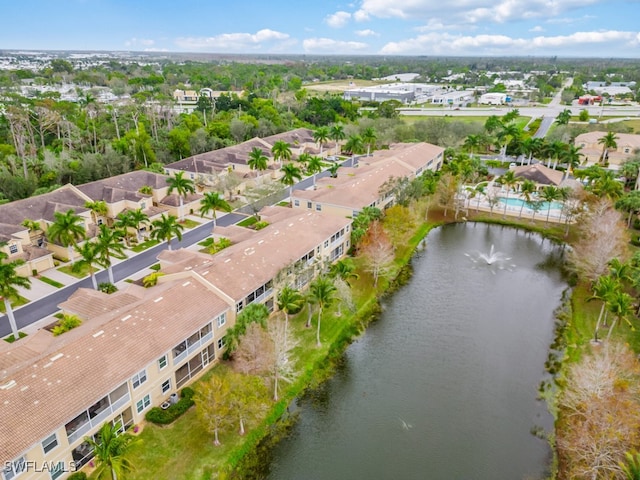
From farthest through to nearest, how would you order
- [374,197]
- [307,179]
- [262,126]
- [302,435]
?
1. [262,126]
2. [307,179]
3. [374,197]
4. [302,435]

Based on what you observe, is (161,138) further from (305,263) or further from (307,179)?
(305,263)

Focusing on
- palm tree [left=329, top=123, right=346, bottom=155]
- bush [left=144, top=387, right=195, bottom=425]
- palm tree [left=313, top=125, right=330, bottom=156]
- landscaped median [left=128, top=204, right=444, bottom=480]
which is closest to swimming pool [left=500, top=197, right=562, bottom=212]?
palm tree [left=313, top=125, right=330, bottom=156]

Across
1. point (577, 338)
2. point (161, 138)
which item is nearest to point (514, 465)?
point (577, 338)

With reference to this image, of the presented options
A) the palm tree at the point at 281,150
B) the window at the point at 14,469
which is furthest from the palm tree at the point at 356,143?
the window at the point at 14,469

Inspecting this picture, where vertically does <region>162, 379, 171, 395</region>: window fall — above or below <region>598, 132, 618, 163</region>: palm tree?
below

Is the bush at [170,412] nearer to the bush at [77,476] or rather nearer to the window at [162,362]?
the window at [162,362]

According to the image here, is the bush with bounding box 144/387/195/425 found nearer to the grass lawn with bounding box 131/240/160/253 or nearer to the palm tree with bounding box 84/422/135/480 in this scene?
the palm tree with bounding box 84/422/135/480
